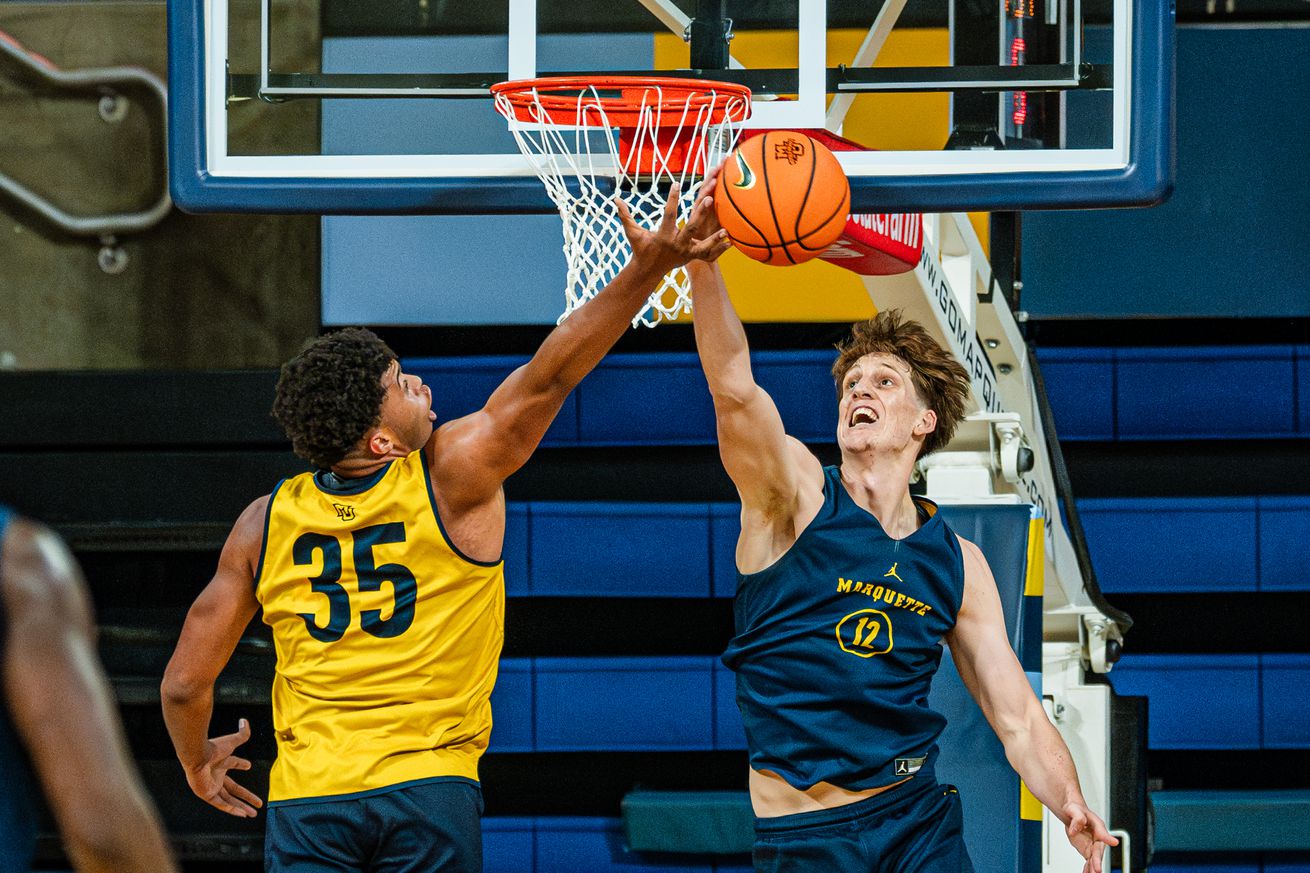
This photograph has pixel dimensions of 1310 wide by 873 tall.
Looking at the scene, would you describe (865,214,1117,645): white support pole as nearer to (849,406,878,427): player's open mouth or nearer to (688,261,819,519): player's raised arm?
(849,406,878,427): player's open mouth

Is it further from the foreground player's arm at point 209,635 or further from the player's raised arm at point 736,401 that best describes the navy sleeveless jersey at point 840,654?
the foreground player's arm at point 209,635

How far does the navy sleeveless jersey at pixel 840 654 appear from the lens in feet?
9.63

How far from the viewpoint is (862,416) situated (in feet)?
10.7

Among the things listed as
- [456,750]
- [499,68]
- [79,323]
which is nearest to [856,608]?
[456,750]

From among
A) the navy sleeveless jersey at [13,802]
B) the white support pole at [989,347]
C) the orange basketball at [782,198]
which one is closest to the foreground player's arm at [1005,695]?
the orange basketball at [782,198]

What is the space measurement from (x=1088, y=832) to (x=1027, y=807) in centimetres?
136

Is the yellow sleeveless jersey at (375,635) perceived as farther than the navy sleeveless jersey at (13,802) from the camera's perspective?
Yes

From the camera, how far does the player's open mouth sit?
10.7 feet

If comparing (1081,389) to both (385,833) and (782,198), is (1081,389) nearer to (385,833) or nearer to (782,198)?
(782,198)

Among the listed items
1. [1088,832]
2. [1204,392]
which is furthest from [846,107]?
[1204,392]

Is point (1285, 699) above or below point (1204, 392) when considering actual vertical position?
below

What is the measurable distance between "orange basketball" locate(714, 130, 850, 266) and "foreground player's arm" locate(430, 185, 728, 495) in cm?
5

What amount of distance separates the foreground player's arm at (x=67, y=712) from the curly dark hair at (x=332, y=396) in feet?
5.39

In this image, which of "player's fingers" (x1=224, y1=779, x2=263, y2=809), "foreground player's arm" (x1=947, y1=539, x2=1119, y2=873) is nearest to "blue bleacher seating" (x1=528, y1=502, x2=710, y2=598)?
"player's fingers" (x1=224, y1=779, x2=263, y2=809)
